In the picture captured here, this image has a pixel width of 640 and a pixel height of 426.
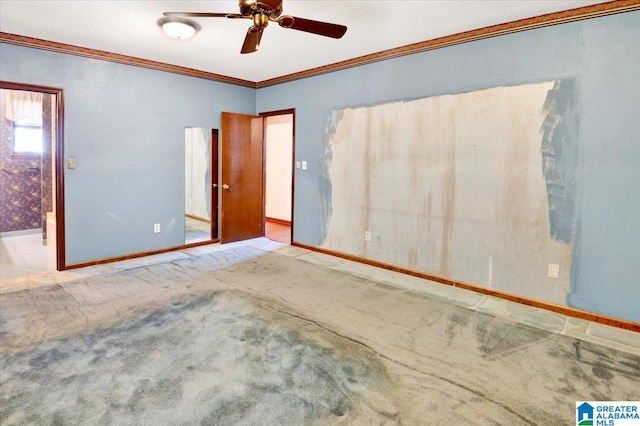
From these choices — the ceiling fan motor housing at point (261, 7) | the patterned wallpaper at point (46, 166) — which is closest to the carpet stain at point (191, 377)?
the ceiling fan motor housing at point (261, 7)

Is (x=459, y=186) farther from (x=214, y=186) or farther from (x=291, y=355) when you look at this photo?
(x=214, y=186)

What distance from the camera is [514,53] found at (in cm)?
Answer: 345

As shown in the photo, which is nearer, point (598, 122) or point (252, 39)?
point (252, 39)

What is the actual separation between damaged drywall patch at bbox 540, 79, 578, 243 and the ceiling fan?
77.0 inches

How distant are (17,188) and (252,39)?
5.57 metres

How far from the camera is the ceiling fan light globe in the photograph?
3.38m

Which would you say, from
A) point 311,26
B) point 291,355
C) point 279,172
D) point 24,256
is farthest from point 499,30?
point 24,256

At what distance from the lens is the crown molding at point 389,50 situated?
9.90 ft

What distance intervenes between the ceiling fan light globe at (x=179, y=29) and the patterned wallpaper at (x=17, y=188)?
4374mm

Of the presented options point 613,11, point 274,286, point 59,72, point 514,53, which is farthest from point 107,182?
point 613,11

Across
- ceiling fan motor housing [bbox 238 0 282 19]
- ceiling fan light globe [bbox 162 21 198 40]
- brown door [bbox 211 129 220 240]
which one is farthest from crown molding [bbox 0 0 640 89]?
ceiling fan motor housing [bbox 238 0 282 19]

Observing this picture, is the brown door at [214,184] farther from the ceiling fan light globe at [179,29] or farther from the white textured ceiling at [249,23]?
the ceiling fan light globe at [179,29]

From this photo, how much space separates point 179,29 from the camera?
344cm

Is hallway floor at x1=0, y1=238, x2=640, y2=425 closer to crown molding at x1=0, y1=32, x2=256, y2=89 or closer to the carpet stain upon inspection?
the carpet stain
